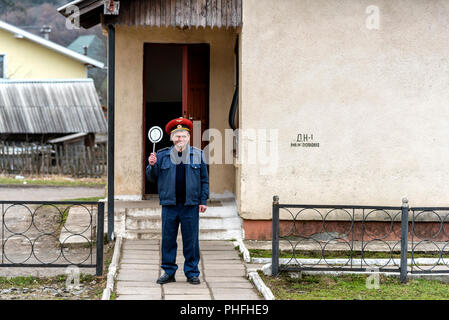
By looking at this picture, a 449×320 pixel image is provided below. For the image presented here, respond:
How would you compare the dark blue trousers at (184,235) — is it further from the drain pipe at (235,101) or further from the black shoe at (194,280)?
the drain pipe at (235,101)

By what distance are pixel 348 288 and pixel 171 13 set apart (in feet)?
15.9

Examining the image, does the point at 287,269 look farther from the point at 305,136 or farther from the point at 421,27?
the point at 421,27

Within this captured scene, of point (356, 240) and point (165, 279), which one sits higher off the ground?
point (356, 240)

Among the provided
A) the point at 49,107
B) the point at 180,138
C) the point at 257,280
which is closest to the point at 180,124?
the point at 180,138

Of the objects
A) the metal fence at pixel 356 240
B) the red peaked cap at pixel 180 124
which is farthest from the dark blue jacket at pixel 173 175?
the metal fence at pixel 356 240

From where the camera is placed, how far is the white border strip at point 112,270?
6668 mm

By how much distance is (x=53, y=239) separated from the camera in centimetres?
977

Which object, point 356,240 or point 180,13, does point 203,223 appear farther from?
point 180,13

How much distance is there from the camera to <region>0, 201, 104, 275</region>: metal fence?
750cm

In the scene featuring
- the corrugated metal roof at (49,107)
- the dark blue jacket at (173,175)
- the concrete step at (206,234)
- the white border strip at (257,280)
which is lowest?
the white border strip at (257,280)

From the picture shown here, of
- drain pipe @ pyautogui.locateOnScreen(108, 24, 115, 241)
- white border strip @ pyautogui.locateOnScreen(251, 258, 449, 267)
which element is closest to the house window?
drain pipe @ pyautogui.locateOnScreen(108, 24, 115, 241)

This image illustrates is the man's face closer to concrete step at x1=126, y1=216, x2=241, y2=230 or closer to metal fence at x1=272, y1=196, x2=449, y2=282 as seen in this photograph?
metal fence at x1=272, y1=196, x2=449, y2=282

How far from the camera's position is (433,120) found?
9711 millimetres

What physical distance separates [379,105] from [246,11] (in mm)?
2530
